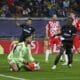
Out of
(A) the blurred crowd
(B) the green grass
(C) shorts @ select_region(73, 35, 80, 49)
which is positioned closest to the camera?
(B) the green grass

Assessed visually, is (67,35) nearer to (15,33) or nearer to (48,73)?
(48,73)

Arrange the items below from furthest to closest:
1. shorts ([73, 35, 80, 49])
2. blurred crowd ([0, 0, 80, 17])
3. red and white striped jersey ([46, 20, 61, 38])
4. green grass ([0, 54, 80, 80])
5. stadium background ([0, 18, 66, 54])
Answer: blurred crowd ([0, 0, 80, 17]), shorts ([73, 35, 80, 49]), stadium background ([0, 18, 66, 54]), red and white striped jersey ([46, 20, 61, 38]), green grass ([0, 54, 80, 80])

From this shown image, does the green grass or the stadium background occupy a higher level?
the green grass

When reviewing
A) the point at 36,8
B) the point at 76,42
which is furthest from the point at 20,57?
the point at 36,8

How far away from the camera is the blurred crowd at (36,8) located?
36.3m

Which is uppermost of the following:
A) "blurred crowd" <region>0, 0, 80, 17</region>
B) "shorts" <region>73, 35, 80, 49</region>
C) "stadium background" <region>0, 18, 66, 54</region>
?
"blurred crowd" <region>0, 0, 80, 17</region>

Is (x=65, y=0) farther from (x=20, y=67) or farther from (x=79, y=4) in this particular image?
(x=20, y=67)

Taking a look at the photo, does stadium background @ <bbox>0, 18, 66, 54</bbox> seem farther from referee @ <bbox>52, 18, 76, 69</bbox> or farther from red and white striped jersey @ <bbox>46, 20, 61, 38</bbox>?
referee @ <bbox>52, 18, 76, 69</bbox>

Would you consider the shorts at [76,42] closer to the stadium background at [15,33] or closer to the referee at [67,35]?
the stadium background at [15,33]

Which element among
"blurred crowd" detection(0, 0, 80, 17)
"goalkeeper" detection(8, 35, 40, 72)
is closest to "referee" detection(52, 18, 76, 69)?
"goalkeeper" detection(8, 35, 40, 72)

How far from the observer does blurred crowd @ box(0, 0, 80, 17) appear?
36344 mm

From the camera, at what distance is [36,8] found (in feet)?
122

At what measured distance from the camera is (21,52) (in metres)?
21.3

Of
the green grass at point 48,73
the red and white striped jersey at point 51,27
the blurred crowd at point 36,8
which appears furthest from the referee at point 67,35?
the blurred crowd at point 36,8
